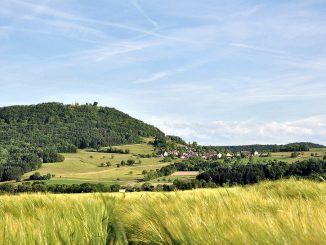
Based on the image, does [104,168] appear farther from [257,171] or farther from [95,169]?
[257,171]

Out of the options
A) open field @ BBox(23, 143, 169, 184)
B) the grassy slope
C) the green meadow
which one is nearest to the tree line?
the green meadow

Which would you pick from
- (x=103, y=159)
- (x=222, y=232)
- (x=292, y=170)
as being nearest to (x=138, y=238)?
(x=222, y=232)

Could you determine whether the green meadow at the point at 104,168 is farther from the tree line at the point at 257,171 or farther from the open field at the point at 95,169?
the tree line at the point at 257,171

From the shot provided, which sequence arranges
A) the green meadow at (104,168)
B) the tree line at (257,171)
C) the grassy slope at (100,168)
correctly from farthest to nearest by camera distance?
1. the grassy slope at (100,168)
2. the green meadow at (104,168)
3. the tree line at (257,171)

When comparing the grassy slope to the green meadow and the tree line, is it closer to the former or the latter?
the green meadow

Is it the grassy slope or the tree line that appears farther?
the grassy slope

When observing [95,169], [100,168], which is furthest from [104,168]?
[95,169]

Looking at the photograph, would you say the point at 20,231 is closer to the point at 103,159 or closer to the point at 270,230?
the point at 270,230

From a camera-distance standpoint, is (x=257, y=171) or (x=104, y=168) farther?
(x=104, y=168)

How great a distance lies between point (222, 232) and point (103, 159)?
192 metres

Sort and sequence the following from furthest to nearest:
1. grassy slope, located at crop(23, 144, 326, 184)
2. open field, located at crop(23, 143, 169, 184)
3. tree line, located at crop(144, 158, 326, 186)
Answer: open field, located at crop(23, 143, 169, 184) < grassy slope, located at crop(23, 144, 326, 184) < tree line, located at crop(144, 158, 326, 186)

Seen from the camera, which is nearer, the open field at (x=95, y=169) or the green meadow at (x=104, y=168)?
the green meadow at (x=104, y=168)

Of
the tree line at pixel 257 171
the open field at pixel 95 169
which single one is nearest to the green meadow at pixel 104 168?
the open field at pixel 95 169

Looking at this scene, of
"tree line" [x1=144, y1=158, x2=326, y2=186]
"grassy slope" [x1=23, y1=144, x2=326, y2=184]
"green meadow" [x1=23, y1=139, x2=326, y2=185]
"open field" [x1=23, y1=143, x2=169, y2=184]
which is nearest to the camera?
"tree line" [x1=144, y1=158, x2=326, y2=186]
